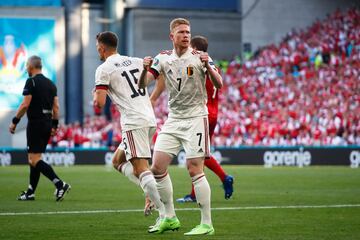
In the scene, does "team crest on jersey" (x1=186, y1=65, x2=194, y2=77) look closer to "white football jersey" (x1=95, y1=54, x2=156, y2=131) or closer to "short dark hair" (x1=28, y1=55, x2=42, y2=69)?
"white football jersey" (x1=95, y1=54, x2=156, y2=131)

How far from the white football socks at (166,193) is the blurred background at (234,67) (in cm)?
2024

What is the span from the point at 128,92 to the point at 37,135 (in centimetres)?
447

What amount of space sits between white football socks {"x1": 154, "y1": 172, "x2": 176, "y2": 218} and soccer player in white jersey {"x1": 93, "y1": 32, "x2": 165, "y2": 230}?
0.21 feet

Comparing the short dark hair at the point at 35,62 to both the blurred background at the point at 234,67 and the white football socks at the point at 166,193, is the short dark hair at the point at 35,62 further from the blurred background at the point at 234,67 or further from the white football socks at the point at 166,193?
the blurred background at the point at 234,67

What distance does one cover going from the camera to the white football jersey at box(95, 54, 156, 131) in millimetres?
10625

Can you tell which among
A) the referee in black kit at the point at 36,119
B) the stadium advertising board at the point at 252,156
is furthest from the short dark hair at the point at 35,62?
the stadium advertising board at the point at 252,156

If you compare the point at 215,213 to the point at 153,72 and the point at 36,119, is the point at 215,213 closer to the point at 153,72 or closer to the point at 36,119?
the point at 153,72

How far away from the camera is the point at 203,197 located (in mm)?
9922

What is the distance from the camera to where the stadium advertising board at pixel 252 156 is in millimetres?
30172

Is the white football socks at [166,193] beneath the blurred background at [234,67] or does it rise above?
beneath

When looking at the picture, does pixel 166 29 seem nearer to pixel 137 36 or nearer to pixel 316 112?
pixel 137 36

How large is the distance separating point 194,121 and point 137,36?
3533 centimetres

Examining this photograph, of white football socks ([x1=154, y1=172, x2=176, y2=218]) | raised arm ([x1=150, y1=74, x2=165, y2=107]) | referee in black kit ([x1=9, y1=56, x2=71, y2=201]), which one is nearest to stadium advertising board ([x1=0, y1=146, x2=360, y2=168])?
referee in black kit ([x1=9, y1=56, x2=71, y2=201])

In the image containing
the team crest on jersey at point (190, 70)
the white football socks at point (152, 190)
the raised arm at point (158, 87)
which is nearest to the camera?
the team crest on jersey at point (190, 70)
